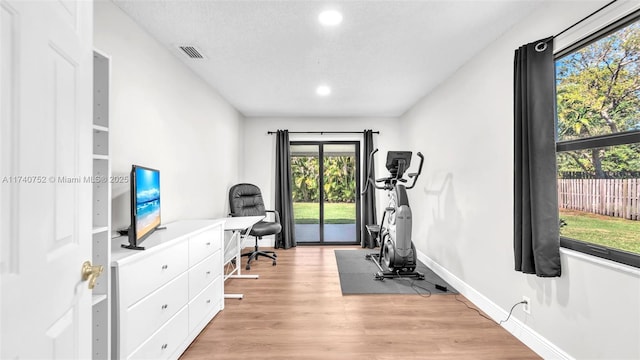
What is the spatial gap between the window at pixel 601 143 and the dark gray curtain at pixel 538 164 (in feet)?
0.45

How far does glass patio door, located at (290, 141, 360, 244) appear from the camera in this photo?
5520 mm

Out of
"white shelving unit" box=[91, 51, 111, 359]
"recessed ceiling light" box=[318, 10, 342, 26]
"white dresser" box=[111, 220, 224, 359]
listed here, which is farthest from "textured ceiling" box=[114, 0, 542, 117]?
"white dresser" box=[111, 220, 224, 359]

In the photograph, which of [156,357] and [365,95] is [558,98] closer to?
[365,95]

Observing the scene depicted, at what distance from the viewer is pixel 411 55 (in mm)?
2814

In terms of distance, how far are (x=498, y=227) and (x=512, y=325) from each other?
2.54 ft

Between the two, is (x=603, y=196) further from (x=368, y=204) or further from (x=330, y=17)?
(x=368, y=204)

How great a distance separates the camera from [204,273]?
2430 millimetres

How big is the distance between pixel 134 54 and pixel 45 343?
2198mm

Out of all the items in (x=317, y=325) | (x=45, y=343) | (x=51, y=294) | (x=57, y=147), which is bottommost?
(x=317, y=325)

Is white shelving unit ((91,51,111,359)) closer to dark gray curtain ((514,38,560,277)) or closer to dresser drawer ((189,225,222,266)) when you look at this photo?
dresser drawer ((189,225,222,266))

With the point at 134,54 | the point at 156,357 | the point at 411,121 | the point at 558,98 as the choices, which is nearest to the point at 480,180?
the point at 558,98

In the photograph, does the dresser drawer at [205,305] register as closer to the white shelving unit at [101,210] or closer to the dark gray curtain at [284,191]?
the white shelving unit at [101,210]

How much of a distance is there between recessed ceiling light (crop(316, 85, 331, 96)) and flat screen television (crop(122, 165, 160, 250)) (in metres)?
2.28

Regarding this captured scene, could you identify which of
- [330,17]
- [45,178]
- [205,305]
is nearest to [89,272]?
[45,178]
